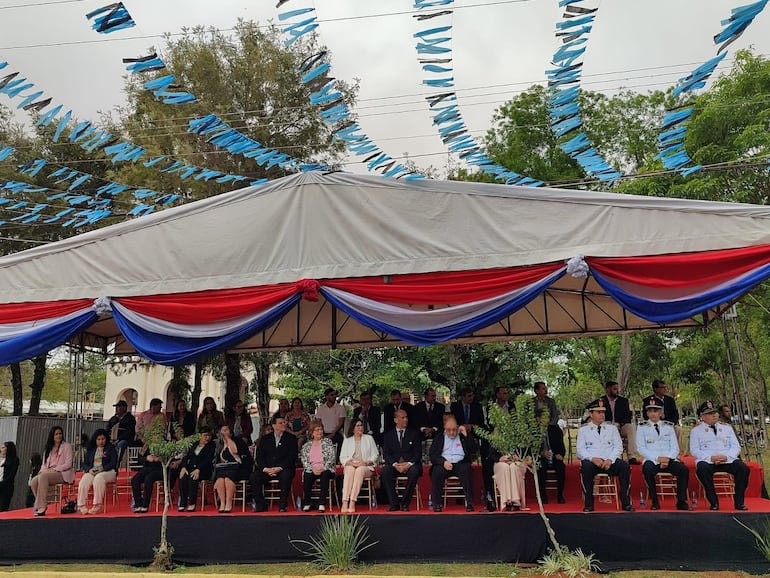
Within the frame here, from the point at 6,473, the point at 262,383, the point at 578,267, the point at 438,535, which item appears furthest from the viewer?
the point at 262,383

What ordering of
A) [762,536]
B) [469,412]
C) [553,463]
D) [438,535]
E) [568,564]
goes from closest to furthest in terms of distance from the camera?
[568,564]
[762,536]
[438,535]
[553,463]
[469,412]

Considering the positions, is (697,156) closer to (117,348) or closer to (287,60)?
(287,60)

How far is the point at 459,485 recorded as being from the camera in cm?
721

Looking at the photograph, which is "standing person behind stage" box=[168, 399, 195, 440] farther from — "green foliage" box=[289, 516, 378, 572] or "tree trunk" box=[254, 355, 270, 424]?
"tree trunk" box=[254, 355, 270, 424]

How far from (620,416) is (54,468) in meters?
7.12

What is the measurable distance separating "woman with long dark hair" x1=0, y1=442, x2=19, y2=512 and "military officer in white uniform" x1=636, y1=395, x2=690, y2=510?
894cm

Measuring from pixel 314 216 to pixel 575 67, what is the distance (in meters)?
2.88

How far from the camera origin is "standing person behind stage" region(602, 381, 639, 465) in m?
8.27

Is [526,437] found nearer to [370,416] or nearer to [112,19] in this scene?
[370,416]

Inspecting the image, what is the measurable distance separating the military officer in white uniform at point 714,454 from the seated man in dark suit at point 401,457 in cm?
281

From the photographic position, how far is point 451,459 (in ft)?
22.8

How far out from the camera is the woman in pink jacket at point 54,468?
7.18 metres

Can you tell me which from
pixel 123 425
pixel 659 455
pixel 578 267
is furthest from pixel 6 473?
pixel 659 455

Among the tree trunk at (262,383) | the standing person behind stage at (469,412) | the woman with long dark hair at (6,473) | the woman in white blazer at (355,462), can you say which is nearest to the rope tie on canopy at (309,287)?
the woman in white blazer at (355,462)
